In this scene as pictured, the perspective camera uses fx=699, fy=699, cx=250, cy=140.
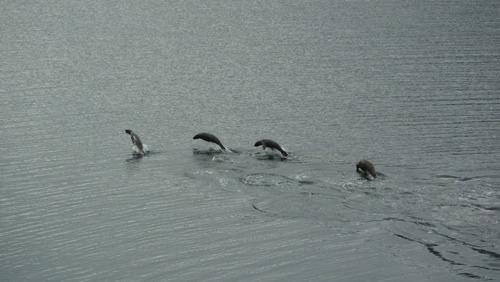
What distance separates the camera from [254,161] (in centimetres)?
3381

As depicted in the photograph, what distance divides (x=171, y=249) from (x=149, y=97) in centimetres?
2781

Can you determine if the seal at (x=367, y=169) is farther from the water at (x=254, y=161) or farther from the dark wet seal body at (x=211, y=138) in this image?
the dark wet seal body at (x=211, y=138)

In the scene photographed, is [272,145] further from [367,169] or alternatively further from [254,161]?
[367,169]

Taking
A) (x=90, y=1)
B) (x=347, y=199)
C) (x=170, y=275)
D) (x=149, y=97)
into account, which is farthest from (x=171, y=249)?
(x=90, y=1)

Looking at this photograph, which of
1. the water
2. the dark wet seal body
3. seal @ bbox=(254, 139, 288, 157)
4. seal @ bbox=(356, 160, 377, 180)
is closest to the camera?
the water

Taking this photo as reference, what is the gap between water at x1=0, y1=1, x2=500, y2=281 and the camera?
24.1m

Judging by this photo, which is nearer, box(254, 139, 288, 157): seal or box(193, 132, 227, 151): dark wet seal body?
box(254, 139, 288, 157): seal

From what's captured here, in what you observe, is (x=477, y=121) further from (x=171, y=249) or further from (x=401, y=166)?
(x=171, y=249)

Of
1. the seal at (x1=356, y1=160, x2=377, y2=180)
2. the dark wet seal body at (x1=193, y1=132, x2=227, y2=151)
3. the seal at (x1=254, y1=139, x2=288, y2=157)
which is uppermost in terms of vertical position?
the dark wet seal body at (x1=193, y1=132, x2=227, y2=151)

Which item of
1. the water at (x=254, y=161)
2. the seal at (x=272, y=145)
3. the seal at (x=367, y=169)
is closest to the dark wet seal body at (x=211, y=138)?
the water at (x=254, y=161)

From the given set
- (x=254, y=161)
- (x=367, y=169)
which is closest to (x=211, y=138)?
(x=254, y=161)

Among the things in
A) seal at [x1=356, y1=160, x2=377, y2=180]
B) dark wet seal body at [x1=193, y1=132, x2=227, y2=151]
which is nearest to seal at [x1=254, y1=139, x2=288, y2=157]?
dark wet seal body at [x1=193, y1=132, x2=227, y2=151]

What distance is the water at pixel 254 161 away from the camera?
24.1 m

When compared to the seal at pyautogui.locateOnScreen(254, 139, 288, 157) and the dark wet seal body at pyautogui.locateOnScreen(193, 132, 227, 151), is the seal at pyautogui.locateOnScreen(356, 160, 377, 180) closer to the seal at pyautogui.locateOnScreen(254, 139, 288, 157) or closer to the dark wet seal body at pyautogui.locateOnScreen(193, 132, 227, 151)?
the seal at pyautogui.locateOnScreen(254, 139, 288, 157)
